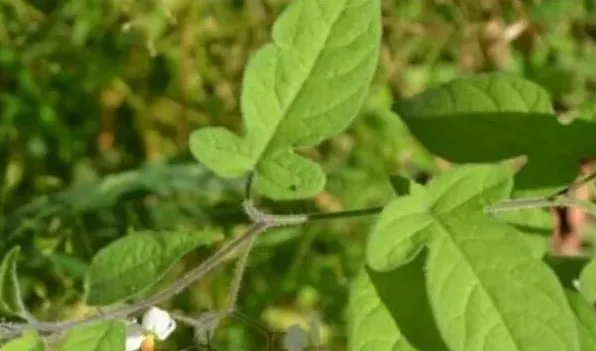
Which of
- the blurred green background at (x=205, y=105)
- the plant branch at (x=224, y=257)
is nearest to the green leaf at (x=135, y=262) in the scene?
the plant branch at (x=224, y=257)

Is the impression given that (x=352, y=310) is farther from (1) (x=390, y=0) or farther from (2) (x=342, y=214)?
(1) (x=390, y=0)

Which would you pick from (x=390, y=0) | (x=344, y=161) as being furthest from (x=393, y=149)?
(x=390, y=0)

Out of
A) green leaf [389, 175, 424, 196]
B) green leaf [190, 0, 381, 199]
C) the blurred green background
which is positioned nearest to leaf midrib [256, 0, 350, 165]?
green leaf [190, 0, 381, 199]

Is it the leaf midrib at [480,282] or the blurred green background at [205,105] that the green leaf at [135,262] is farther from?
the blurred green background at [205,105]

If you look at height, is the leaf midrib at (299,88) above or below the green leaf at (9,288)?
above

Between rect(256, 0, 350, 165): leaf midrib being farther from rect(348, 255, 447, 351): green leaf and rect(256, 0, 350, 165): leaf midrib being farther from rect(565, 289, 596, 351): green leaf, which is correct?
rect(565, 289, 596, 351): green leaf
